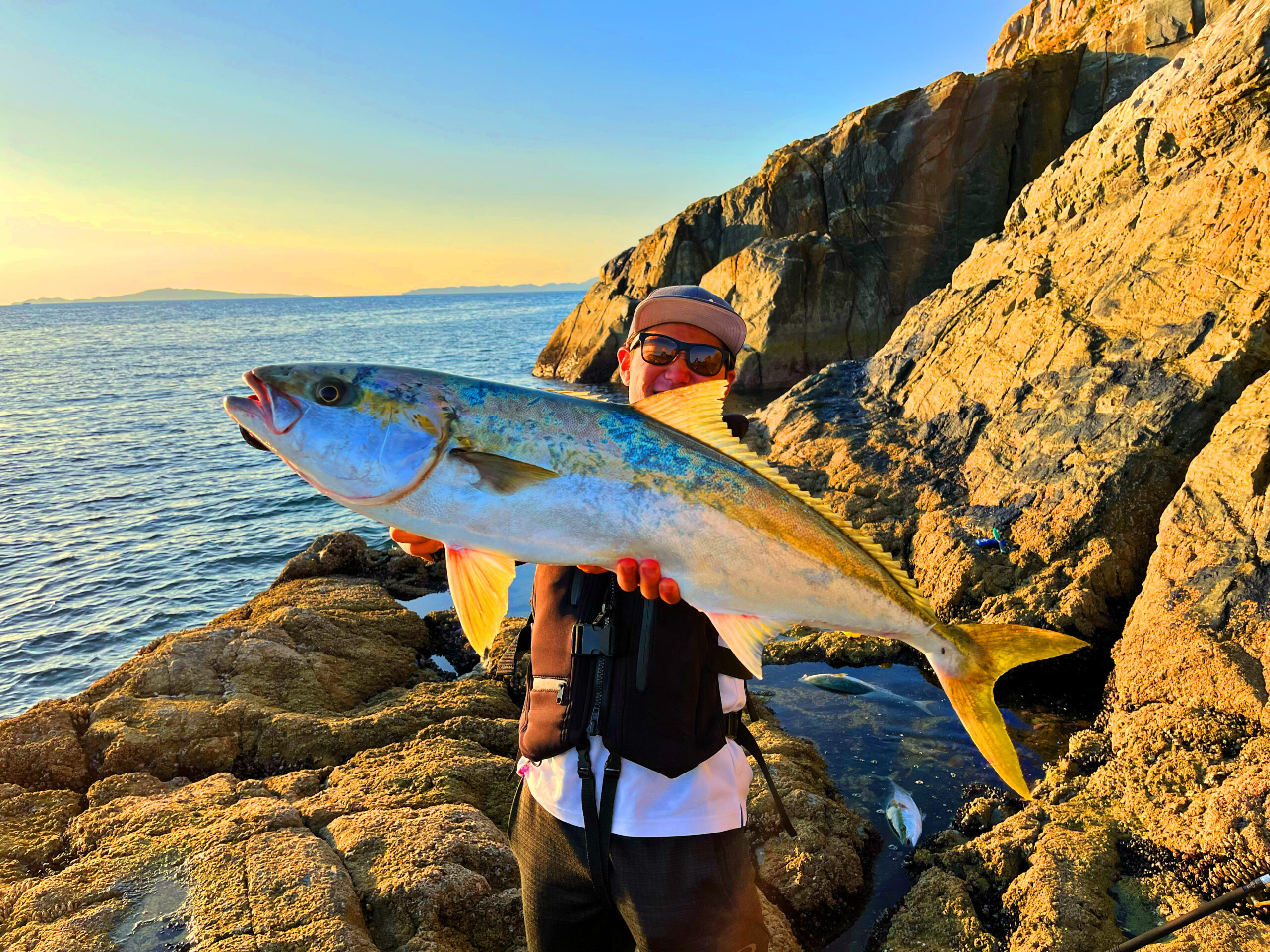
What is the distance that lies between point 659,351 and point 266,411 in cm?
180

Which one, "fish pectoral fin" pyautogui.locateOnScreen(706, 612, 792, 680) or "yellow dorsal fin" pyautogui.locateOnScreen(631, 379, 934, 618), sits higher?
"yellow dorsal fin" pyautogui.locateOnScreen(631, 379, 934, 618)

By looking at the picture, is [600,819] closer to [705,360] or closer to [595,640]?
[595,640]

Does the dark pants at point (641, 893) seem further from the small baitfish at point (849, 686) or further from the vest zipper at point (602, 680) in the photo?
the small baitfish at point (849, 686)

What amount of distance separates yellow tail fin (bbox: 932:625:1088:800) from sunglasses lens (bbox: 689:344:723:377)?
161 centimetres

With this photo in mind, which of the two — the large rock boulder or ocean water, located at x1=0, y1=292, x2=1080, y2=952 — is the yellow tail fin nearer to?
ocean water, located at x1=0, y1=292, x2=1080, y2=952

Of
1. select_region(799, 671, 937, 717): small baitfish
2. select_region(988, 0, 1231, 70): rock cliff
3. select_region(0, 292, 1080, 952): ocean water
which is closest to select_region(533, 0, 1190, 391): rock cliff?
select_region(988, 0, 1231, 70): rock cliff

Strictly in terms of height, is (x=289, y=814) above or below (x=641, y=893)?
below

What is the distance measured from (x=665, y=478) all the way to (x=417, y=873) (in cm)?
281

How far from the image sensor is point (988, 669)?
3.00 metres

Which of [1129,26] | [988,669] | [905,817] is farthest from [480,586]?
[1129,26]

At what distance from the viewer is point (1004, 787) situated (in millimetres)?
5449

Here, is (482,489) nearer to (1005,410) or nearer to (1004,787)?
(1004,787)

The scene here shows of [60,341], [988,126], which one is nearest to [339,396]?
[988,126]

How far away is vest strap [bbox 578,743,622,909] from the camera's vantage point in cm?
251
